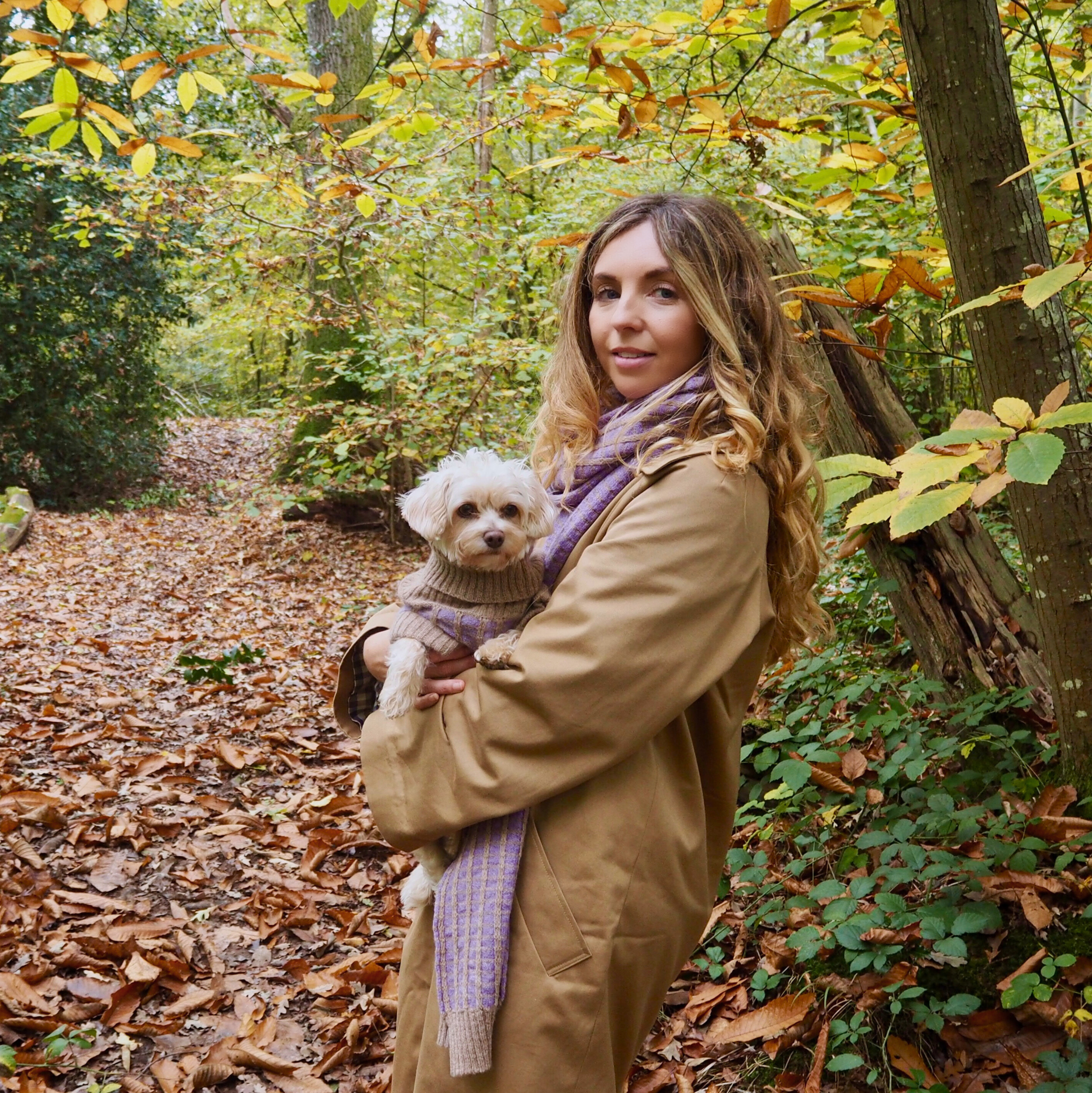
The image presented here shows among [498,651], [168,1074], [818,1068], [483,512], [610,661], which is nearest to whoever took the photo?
[610,661]

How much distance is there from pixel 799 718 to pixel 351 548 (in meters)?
7.46

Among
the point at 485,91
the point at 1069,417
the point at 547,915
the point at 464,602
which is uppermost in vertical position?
the point at 485,91

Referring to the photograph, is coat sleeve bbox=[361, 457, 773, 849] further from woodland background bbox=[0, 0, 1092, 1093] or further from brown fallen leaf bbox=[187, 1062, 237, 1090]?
brown fallen leaf bbox=[187, 1062, 237, 1090]

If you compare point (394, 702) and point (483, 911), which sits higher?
point (394, 702)

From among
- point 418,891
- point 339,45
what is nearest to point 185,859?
point 418,891

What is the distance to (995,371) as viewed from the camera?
2.53m

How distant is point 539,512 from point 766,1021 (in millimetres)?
1827

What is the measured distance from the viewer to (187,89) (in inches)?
113

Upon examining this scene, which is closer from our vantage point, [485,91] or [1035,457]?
[1035,457]

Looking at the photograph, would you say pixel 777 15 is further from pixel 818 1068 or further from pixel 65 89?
pixel 818 1068

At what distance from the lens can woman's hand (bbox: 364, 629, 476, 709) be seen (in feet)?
6.32

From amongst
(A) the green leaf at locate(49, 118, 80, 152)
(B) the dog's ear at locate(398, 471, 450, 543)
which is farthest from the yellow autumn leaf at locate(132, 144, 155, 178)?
(B) the dog's ear at locate(398, 471, 450, 543)

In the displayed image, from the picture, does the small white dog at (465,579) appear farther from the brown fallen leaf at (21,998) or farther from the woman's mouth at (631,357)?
the brown fallen leaf at (21,998)

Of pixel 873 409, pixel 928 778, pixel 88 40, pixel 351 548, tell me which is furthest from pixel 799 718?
pixel 88 40
